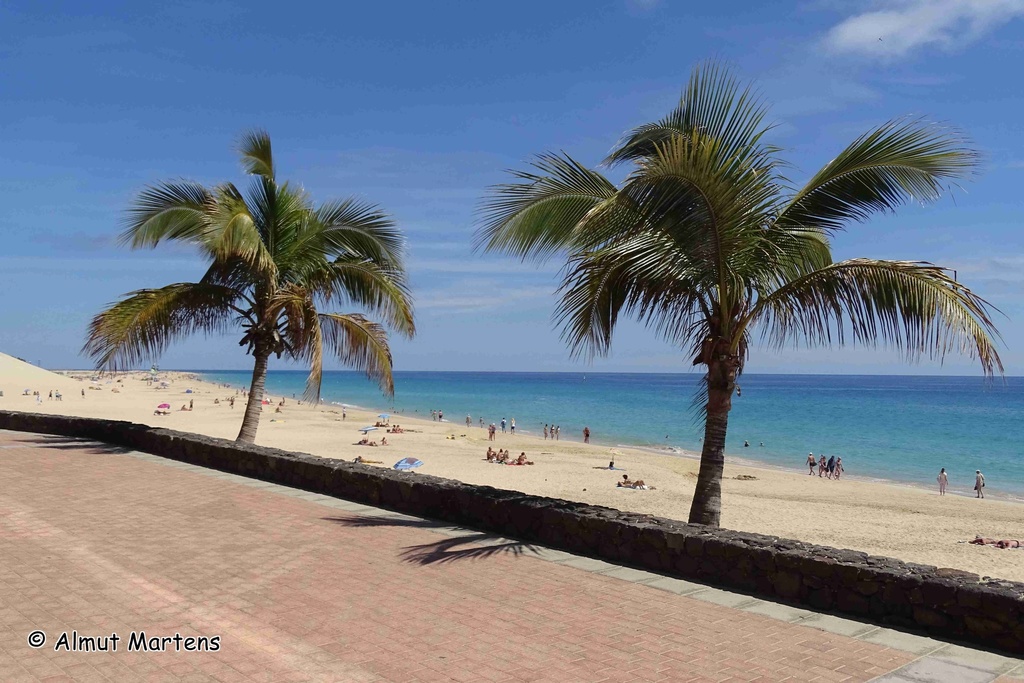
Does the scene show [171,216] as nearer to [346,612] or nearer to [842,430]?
[346,612]

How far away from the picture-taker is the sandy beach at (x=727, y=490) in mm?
15633

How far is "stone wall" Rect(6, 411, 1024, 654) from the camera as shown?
4.96 meters

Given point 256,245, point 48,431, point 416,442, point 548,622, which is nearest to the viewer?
point 548,622

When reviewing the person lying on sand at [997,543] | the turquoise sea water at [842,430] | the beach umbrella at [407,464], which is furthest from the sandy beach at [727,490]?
the turquoise sea water at [842,430]

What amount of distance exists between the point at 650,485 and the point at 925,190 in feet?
55.9

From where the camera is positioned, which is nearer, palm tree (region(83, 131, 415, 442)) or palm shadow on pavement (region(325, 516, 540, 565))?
palm shadow on pavement (region(325, 516, 540, 565))

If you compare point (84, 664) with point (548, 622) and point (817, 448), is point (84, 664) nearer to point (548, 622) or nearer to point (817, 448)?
point (548, 622)

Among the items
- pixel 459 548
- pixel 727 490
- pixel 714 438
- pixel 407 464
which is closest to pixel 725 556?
pixel 714 438

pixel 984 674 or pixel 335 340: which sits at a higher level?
pixel 335 340

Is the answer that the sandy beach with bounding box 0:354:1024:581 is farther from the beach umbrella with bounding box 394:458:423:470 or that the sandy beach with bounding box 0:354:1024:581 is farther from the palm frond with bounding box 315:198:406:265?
the palm frond with bounding box 315:198:406:265

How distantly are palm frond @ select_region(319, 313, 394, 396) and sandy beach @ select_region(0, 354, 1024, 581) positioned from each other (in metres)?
7.53

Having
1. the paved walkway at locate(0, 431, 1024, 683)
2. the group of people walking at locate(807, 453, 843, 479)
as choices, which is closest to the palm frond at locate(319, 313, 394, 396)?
the paved walkway at locate(0, 431, 1024, 683)

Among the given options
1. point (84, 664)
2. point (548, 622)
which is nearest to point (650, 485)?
point (548, 622)

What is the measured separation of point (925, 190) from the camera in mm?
6859
